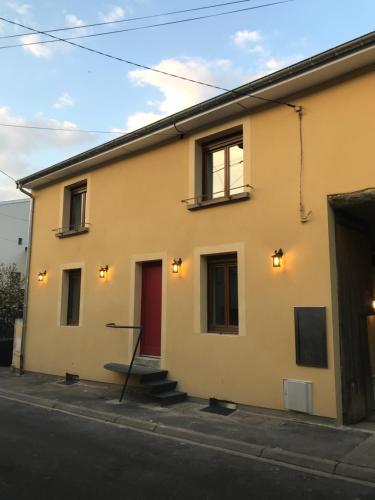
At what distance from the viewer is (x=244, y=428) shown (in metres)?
6.78

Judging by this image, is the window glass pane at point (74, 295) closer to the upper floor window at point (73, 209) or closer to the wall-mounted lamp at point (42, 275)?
the wall-mounted lamp at point (42, 275)

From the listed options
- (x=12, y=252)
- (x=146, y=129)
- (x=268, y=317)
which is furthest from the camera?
(x=12, y=252)

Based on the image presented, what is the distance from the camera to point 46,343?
479 inches

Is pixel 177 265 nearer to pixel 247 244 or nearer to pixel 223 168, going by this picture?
pixel 247 244

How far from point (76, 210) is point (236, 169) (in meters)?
5.62

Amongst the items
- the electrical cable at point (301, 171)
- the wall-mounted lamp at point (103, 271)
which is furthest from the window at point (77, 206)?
the electrical cable at point (301, 171)

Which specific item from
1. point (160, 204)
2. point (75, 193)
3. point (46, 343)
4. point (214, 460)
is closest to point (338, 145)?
point (160, 204)

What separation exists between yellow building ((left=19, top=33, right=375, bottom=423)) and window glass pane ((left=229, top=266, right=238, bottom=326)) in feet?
0.10

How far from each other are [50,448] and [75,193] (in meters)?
8.04

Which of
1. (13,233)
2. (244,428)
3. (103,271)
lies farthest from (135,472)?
(13,233)

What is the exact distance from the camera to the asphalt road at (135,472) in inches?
177

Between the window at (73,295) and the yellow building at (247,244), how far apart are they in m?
0.50

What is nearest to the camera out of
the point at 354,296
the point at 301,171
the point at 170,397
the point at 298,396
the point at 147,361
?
the point at 298,396

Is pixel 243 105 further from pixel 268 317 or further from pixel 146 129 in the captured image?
pixel 268 317
